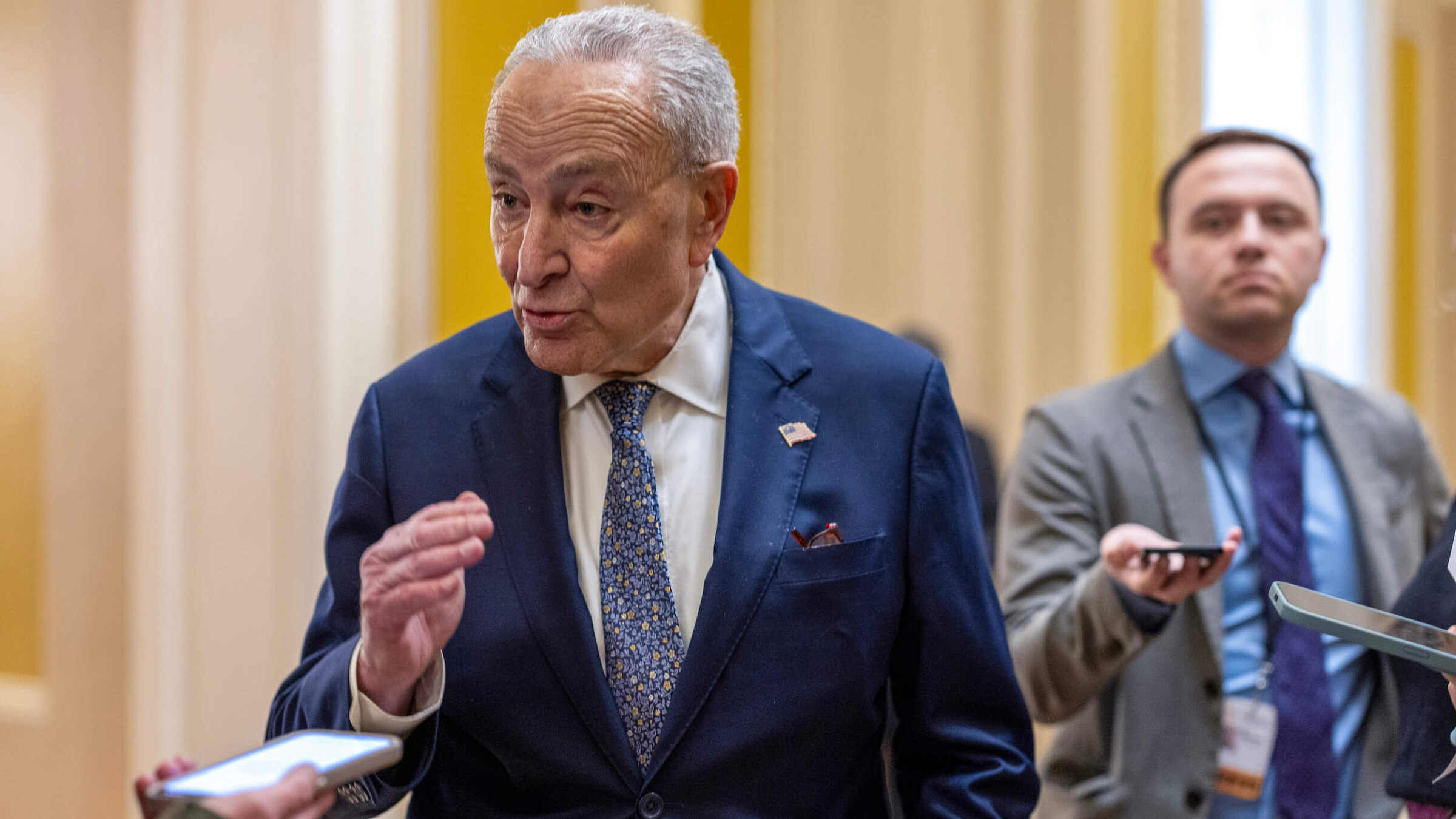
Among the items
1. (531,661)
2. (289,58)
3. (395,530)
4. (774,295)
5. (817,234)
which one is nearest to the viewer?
(395,530)

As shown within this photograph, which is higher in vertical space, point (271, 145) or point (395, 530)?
point (271, 145)

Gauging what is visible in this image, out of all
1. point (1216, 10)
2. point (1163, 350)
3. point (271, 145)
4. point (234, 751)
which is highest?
point (1216, 10)

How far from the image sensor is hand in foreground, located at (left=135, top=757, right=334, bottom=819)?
→ 1.15 m

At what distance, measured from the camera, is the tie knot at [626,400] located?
174 cm

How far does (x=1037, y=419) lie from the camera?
282cm

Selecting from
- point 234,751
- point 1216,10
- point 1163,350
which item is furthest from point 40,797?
point 1216,10

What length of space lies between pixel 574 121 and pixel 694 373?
411mm

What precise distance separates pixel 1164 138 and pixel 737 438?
4078 mm

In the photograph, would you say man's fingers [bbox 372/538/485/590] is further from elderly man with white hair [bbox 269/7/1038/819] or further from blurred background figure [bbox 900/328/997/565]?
blurred background figure [bbox 900/328/997/565]

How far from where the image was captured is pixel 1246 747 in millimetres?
2490

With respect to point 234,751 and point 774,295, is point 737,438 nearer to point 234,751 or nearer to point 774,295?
point 774,295

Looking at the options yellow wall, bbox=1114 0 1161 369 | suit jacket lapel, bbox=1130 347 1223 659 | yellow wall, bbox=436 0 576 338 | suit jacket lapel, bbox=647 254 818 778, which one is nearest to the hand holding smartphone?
suit jacket lapel, bbox=647 254 818 778

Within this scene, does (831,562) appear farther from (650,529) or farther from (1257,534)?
(1257,534)

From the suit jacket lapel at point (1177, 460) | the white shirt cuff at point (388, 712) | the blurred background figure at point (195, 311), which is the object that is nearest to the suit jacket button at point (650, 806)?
the white shirt cuff at point (388, 712)
